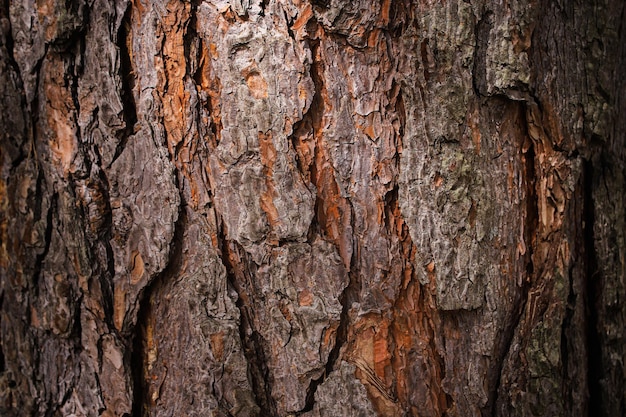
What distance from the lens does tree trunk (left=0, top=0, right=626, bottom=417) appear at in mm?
1019

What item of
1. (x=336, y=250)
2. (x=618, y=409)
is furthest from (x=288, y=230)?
(x=618, y=409)

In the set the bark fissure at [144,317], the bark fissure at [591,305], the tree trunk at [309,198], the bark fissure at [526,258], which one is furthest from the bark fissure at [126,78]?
the bark fissure at [591,305]

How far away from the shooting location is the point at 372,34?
3.31 feet

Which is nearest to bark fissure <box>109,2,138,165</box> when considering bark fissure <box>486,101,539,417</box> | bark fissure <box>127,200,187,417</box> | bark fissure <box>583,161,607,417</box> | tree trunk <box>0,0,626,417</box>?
tree trunk <box>0,0,626,417</box>

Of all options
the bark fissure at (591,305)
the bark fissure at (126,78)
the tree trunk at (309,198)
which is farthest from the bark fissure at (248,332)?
the bark fissure at (591,305)

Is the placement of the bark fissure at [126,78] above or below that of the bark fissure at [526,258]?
above

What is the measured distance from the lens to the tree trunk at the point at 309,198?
40.1 inches

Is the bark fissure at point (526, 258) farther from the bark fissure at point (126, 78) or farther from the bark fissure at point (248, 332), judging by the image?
the bark fissure at point (126, 78)

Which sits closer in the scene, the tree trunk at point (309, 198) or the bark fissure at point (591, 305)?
the tree trunk at point (309, 198)

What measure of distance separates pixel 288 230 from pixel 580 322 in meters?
0.60

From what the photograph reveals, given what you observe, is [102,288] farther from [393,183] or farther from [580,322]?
[580,322]

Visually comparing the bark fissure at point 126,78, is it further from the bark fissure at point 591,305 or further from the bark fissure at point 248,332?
the bark fissure at point 591,305

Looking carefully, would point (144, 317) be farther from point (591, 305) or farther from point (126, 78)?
point (591, 305)

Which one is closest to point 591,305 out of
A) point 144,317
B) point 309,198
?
point 309,198
